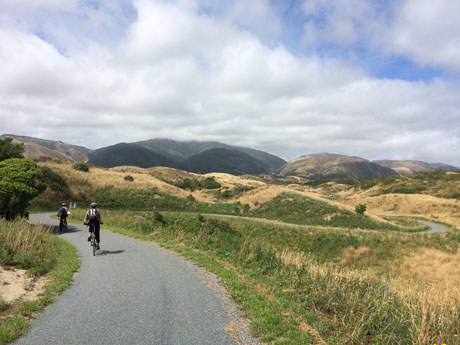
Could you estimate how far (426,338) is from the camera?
227 inches

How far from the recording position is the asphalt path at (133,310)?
568 cm

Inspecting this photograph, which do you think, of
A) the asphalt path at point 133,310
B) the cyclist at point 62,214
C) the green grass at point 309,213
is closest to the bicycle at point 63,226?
the cyclist at point 62,214

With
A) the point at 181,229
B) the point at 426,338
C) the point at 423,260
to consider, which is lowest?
the point at 423,260

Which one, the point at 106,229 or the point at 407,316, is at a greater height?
the point at 407,316

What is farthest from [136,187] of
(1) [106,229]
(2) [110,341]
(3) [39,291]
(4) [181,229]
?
(2) [110,341]

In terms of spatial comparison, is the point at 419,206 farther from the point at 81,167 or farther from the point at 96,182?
the point at 81,167

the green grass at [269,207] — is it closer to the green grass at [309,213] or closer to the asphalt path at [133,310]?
the green grass at [309,213]

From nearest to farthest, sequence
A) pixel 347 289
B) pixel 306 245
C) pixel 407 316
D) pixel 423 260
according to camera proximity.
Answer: pixel 407 316
pixel 347 289
pixel 423 260
pixel 306 245

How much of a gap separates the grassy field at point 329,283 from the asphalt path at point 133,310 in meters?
1.12

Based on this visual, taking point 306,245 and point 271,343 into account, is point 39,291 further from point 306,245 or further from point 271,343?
point 306,245

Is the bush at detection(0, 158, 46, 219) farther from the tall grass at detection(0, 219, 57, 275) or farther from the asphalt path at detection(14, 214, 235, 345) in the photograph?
the asphalt path at detection(14, 214, 235, 345)

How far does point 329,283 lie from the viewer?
9.43 meters

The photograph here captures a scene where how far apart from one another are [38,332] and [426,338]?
857cm

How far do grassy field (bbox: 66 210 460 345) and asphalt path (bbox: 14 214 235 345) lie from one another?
1123 millimetres
